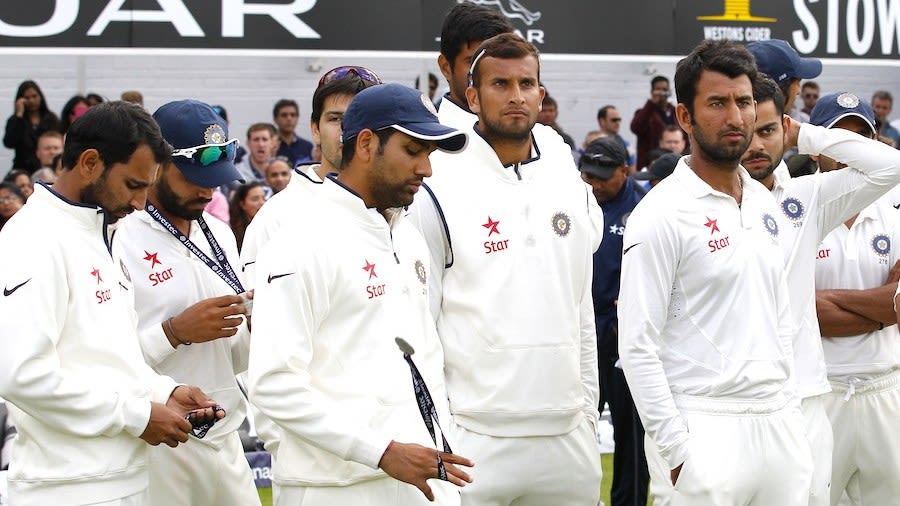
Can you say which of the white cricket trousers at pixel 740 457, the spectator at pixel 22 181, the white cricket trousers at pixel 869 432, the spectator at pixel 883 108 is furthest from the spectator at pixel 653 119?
the white cricket trousers at pixel 740 457

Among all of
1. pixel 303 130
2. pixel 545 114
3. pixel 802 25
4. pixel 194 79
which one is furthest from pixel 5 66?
pixel 802 25

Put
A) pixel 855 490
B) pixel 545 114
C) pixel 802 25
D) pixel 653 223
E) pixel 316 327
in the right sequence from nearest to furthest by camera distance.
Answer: pixel 316 327 → pixel 653 223 → pixel 855 490 → pixel 802 25 → pixel 545 114

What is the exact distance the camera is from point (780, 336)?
14.9 ft

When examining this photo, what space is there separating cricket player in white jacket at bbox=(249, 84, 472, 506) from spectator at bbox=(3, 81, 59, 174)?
9.35m

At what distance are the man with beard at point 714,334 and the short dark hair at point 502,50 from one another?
67 cm

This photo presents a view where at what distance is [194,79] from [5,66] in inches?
82.0

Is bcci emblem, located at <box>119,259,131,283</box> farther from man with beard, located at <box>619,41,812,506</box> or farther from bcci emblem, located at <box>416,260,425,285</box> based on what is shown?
man with beard, located at <box>619,41,812,506</box>

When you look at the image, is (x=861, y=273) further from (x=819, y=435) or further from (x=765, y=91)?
(x=765, y=91)

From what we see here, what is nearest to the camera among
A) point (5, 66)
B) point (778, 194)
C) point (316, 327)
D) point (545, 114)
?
point (316, 327)

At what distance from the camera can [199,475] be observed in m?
4.61

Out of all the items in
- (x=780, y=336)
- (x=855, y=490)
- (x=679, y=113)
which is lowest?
(x=855, y=490)

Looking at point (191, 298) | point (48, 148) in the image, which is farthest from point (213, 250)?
point (48, 148)

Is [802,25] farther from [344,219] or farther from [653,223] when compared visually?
[344,219]

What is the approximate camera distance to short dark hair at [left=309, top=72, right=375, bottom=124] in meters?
5.20
